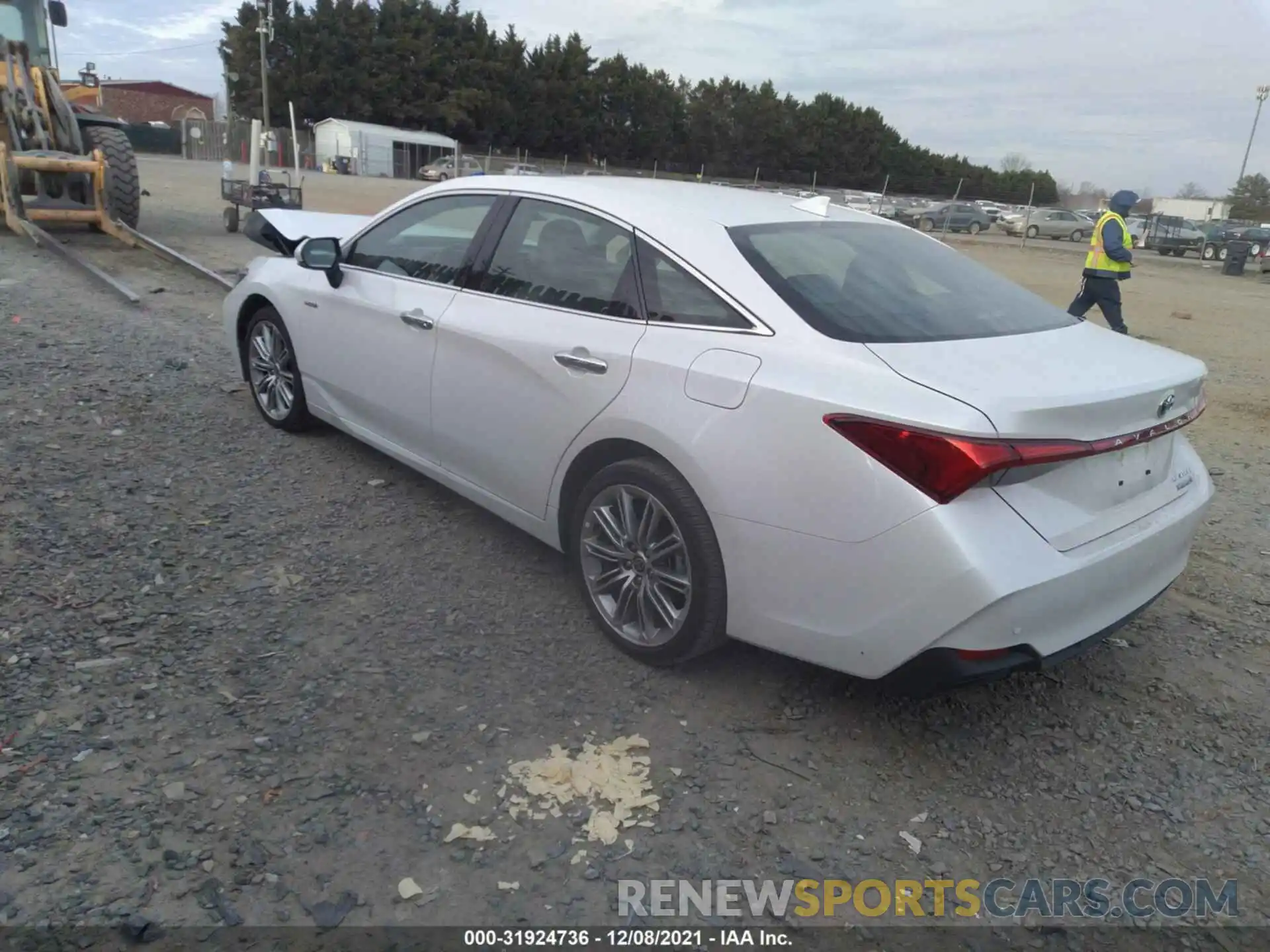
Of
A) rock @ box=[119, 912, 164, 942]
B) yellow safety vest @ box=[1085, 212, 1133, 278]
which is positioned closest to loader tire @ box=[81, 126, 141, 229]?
yellow safety vest @ box=[1085, 212, 1133, 278]

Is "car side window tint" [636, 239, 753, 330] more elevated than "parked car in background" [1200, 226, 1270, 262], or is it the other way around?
"car side window tint" [636, 239, 753, 330]

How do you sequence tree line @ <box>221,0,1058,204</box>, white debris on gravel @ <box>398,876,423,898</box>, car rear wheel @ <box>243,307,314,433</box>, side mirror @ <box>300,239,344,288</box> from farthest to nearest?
1. tree line @ <box>221,0,1058,204</box>
2. car rear wheel @ <box>243,307,314,433</box>
3. side mirror @ <box>300,239,344,288</box>
4. white debris on gravel @ <box>398,876,423,898</box>

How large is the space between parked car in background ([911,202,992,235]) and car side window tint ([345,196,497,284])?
40.3m

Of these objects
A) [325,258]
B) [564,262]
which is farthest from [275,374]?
[564,262]

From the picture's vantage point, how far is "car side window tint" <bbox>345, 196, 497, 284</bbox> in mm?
4043

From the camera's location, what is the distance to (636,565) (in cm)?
321

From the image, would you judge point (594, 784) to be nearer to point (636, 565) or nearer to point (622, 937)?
point (622, 937)

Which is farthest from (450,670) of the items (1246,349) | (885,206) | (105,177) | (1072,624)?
(885,206)

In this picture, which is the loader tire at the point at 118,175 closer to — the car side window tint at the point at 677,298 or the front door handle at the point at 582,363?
the front door handle at the point at 582,363

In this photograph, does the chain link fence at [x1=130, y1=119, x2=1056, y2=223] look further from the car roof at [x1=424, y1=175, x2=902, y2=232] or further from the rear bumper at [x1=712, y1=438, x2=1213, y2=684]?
the rear bumper at [x1=712, y1=438, x2=1213, y2=684]

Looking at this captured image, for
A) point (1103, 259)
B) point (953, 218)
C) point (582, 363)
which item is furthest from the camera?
point (953, 218)

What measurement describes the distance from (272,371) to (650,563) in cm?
308

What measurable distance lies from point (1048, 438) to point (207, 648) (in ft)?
8.97

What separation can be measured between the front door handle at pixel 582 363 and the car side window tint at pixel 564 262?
186 millimetres
